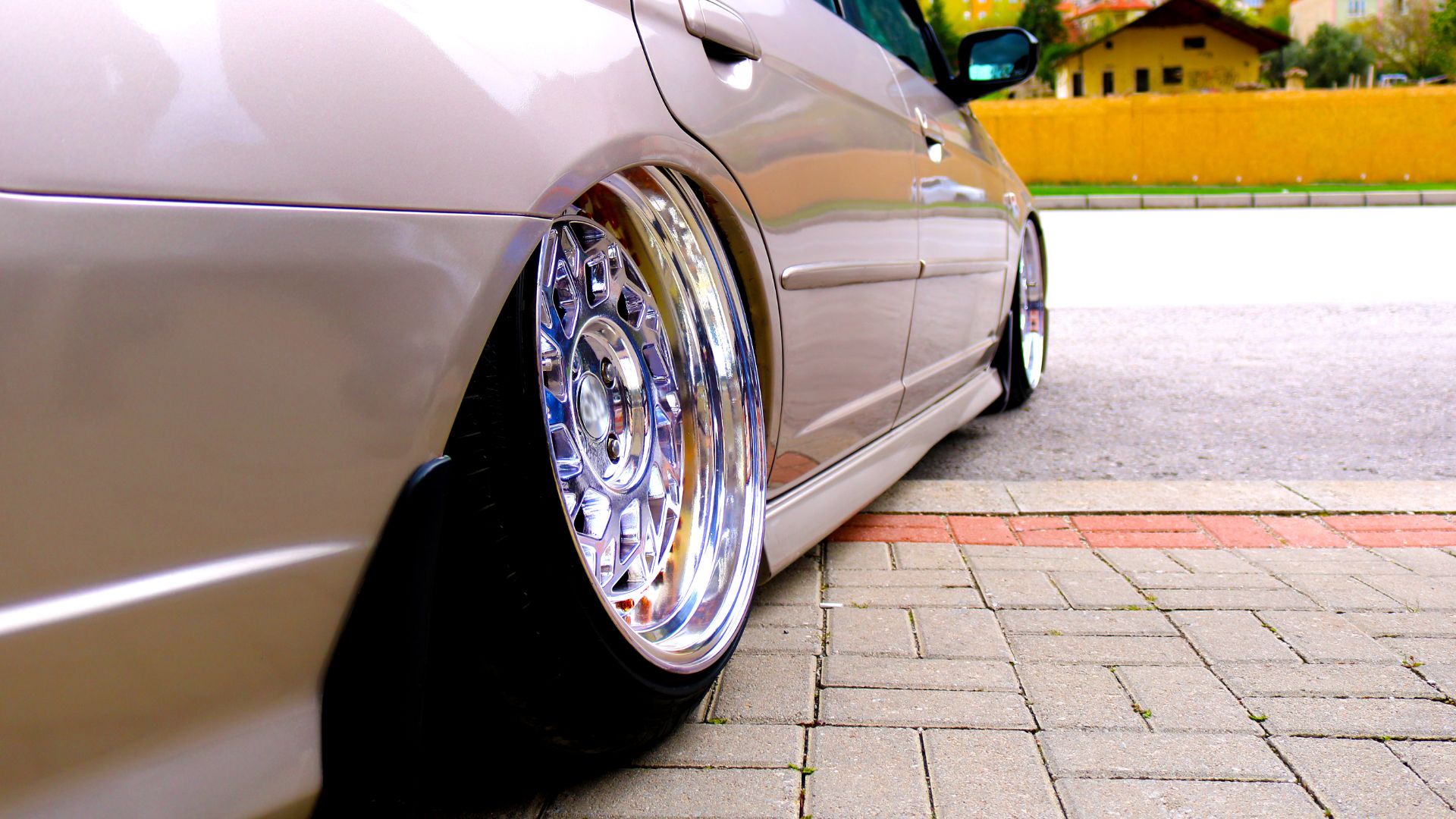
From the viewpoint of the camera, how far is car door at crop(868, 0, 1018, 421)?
9.36ft

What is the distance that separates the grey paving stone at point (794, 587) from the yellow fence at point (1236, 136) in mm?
30224

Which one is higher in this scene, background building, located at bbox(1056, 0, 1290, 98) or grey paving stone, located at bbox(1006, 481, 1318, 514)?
background building, located at bbox(1056, 0, 1290, 98)

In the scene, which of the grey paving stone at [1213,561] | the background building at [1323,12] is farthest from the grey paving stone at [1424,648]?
the background building at [1323,12]

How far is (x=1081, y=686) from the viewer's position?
1911mm

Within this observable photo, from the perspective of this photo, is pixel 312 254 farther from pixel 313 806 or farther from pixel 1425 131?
pixel 1425 131

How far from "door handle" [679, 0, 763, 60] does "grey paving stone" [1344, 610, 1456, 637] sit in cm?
150

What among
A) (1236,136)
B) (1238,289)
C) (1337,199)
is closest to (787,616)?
(1238,289)

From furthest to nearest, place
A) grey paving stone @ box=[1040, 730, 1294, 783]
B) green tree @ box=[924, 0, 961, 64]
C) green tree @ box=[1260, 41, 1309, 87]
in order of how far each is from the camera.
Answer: green tree @ box=[1260, 41, 1309, 87]
green tree @ box=[924, 0, 961, 64]
grey paving stone @ box=[1040, 730, 1294, 783]

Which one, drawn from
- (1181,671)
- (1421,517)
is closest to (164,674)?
(1181,671)

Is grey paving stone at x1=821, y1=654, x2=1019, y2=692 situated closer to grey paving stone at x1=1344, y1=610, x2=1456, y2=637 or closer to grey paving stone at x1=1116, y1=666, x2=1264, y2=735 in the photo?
grey paving stone at x1=1116, y1=666, x2=1264, y2=735

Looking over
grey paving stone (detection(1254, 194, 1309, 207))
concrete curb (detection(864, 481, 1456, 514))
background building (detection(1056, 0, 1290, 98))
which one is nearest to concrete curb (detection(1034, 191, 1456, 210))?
grey paving stone (detection(1254, 194, 1309, 207))

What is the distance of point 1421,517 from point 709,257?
84.6 inches

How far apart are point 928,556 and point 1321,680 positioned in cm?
91

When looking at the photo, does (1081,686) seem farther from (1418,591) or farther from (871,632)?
(1418,591)
